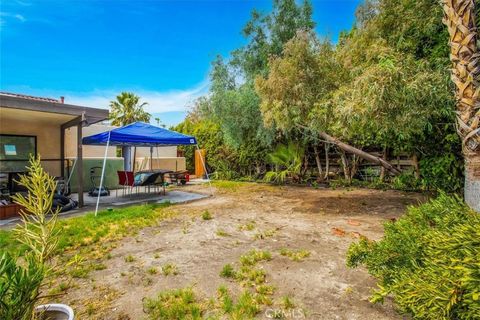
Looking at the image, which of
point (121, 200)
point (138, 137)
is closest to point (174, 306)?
point (138, 137)

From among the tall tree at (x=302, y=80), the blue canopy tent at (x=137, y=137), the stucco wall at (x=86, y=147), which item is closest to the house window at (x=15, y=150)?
the stucco wall at (x=86, y=147)

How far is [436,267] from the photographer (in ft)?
5.36

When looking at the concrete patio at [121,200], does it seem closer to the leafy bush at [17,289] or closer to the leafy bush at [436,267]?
the leafy bush at [17,289]

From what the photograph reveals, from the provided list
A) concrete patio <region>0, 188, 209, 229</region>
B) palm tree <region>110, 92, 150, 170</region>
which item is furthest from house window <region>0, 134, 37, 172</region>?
palm tree <region>110, 92, 150, 170</region>

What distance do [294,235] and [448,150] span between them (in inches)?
132

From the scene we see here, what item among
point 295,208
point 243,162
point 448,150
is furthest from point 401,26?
point 243,162

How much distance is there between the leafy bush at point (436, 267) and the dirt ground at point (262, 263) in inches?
22.6

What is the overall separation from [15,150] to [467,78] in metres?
11.1

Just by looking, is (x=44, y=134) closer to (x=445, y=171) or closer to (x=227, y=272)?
(x=227, y=272)

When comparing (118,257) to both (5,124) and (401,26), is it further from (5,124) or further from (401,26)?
(5,124)

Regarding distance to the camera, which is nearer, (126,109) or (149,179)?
(149,179)

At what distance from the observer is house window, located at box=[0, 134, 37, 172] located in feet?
27.1

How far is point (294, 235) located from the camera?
464cm

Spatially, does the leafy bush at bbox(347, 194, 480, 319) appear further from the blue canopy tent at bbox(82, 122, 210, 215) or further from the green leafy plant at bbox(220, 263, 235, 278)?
the blue canopy tent at bbox(82, 122, 210, 215)
